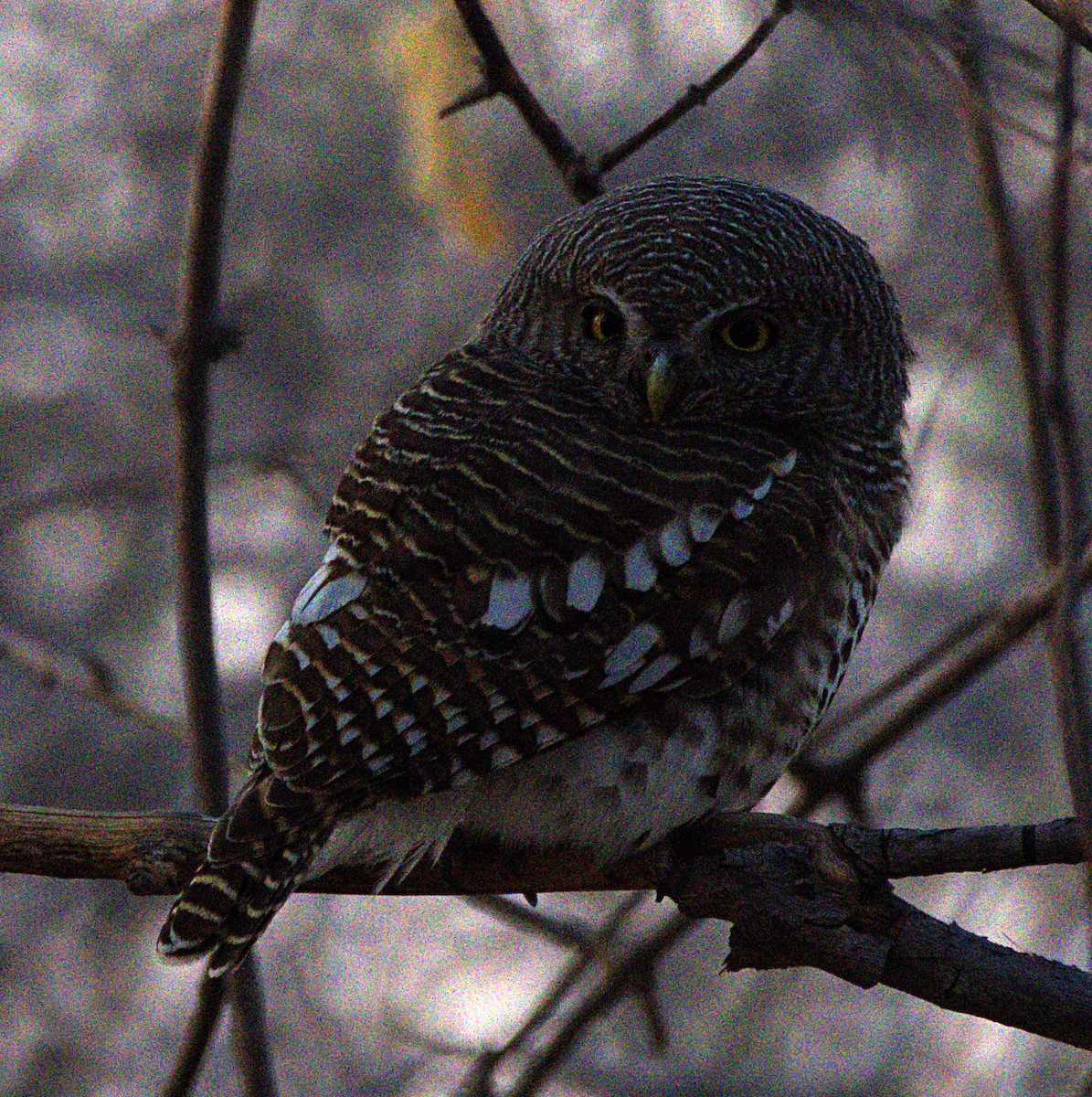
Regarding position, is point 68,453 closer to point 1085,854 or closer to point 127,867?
point 127,867

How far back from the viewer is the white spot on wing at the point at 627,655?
2422mm

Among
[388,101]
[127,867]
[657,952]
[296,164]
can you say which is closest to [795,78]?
[388,101]

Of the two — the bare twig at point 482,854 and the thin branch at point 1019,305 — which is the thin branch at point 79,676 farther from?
the thin branch at point 1019,305

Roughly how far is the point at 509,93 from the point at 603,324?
420 millimetres

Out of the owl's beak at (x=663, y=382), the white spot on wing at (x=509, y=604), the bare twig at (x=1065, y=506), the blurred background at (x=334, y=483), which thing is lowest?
the blurred background at (x=334, y=483)

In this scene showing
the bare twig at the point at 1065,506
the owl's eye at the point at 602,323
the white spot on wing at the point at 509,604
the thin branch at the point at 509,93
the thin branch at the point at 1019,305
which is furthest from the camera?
the thin branch at the point at 1019,305

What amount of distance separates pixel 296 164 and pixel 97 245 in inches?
36.9

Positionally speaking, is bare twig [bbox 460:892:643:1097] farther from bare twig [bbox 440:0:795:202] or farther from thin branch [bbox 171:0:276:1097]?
bare twig [bbox 440:0:795:202]

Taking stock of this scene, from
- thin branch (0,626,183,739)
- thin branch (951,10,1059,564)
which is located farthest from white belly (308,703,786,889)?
thin branch (951,10,1059,564)

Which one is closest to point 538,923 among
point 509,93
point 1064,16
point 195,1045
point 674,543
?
point 195,1045

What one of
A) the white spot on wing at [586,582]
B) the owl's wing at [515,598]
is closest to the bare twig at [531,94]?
the owl's wing at [515,598]

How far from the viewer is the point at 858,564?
2691 mm

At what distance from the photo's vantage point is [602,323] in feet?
9.25

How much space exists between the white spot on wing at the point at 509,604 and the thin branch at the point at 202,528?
737 millimetres
